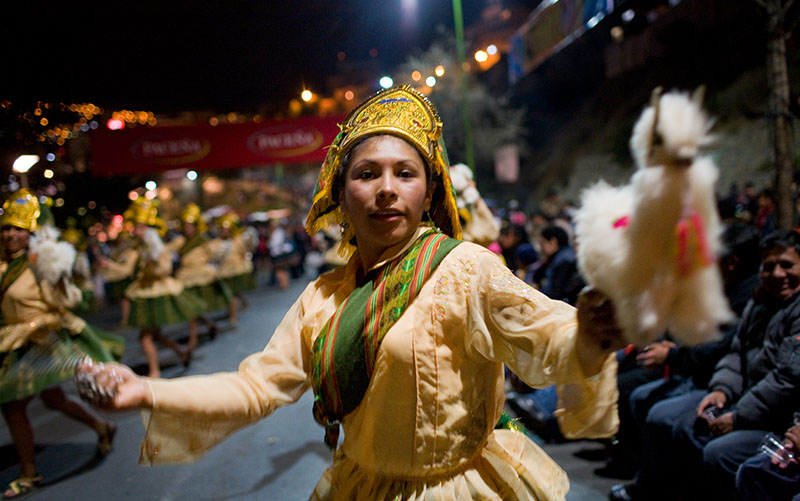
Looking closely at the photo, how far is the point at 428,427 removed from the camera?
138 cm

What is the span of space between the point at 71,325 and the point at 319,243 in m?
11.7

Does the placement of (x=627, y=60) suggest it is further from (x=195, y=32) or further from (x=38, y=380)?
(x=38, y=380)

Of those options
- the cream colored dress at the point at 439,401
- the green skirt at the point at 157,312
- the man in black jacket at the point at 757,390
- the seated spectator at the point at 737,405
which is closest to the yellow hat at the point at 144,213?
the green skirt at the point at 157,312

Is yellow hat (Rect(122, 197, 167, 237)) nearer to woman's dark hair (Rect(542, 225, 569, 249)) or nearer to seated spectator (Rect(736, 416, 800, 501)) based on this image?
woman's dark hair (Rect(542, 225, 569, 249))

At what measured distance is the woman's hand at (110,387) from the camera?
123cm

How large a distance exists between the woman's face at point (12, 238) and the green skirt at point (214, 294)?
4.86 metres

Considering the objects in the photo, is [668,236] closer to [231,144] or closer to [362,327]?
[362,327]

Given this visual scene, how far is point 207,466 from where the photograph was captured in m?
4.41

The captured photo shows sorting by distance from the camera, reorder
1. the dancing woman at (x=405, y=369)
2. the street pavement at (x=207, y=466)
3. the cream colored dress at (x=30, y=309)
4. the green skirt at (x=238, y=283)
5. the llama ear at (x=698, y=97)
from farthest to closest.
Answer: the green skirt at (x=238, y=283)
the cream colored dress at (x=30, y=309)
the street pavement at (x=207, y=466)
the dancing woman at (x=405, y=369)
the llama ear at (x=698, y=97)

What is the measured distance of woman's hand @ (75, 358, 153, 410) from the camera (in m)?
1.23

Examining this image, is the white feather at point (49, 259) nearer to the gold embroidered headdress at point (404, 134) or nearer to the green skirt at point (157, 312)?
the green skirt at point (157, 312)

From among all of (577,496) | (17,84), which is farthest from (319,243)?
(577,496)

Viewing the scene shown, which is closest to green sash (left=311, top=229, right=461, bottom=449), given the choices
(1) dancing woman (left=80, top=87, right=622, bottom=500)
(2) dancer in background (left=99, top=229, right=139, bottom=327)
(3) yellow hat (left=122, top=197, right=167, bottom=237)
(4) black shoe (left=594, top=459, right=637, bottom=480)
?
(1) dancing woman (left=80, top=87, right=622, bottom=500)

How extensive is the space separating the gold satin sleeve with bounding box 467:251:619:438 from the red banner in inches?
459
